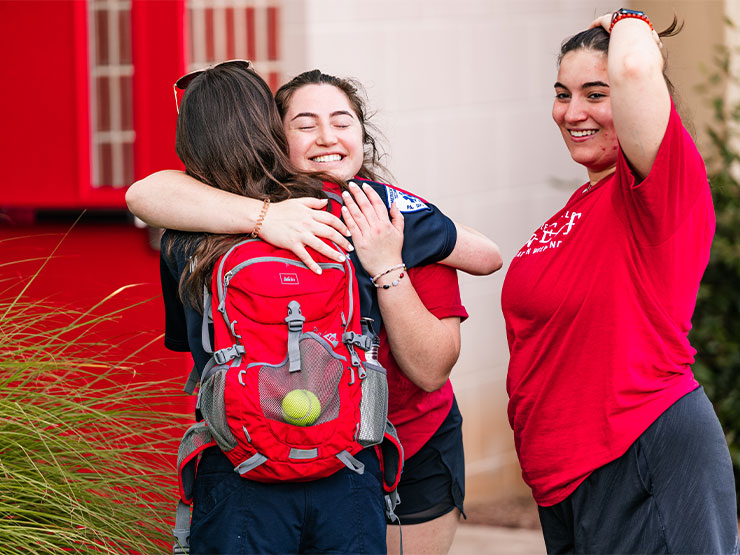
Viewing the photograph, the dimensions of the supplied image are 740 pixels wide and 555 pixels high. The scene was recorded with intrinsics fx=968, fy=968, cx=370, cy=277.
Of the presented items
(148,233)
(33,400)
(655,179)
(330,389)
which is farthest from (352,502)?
(148,233)

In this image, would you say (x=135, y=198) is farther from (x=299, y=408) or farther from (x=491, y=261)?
(x=491, y=261)

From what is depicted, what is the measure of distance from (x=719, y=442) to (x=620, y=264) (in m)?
0.46

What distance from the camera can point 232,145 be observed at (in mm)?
2170

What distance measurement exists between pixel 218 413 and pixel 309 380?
0.66ft

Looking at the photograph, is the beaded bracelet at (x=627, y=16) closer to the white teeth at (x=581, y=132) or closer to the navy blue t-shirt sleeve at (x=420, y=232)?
the white teeth at (x=581, y=132)

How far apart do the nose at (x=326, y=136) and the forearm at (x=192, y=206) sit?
0.37 metres

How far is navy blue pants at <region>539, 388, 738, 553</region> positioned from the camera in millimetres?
2154

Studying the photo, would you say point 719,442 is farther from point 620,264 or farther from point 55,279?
point 55,279

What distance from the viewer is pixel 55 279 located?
4.08m

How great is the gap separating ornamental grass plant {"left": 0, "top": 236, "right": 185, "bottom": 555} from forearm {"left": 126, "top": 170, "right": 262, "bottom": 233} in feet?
1.94

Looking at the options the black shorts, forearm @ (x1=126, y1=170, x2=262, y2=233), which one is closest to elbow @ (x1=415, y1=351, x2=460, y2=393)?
the black shorts

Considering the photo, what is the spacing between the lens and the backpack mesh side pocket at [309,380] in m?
1.97

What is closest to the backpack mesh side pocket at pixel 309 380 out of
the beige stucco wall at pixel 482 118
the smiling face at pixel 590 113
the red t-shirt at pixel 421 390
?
the red t-shirt at pixel 421 390

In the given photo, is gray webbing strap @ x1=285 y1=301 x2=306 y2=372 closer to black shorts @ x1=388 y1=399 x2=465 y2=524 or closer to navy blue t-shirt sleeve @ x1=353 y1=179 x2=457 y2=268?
navy blue t-shirt sleeve @ x1=353 y1=179 x2=457 y2=268
